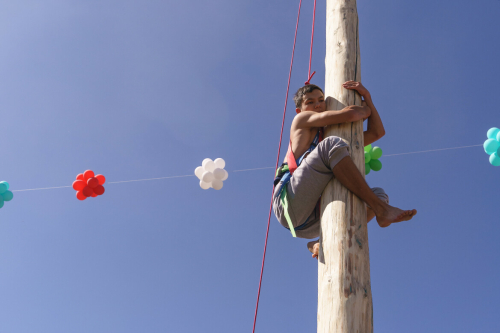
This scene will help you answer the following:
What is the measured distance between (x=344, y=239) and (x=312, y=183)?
0.39m

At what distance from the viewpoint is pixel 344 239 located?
2.07m

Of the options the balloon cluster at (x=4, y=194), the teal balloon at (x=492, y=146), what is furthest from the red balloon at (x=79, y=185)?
the teal balloon at (x=492, y=146)

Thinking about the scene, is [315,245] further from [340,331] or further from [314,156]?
[340,331]

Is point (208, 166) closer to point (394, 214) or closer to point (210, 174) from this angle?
point (210, 174)

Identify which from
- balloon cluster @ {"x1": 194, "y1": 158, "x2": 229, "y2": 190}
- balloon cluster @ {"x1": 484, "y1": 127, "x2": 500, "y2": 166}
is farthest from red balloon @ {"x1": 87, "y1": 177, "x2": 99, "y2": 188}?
balloon cluster @ {"x1": 484, "y1": 127, "x2": 500, "y2": 166}

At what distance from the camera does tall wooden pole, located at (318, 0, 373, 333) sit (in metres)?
1.91

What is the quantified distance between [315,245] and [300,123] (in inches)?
27.7

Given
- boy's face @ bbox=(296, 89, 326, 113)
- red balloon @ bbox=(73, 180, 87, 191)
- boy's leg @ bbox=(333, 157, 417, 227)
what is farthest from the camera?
red balloon @ bbox=(73, 180, 87, 191)

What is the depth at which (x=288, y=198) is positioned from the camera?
2498 millimetres

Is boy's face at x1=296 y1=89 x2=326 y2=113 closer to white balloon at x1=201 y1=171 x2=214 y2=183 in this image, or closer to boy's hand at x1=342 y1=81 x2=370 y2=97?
boy's hand at x1=342 y1=81 x2=370 y2=97

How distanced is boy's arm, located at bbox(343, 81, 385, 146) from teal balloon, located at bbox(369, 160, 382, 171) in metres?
1.51

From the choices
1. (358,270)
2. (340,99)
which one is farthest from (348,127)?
(358,270)

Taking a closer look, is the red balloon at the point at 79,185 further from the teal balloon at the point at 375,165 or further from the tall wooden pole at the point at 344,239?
the tall wooden pole at the point at 344,239

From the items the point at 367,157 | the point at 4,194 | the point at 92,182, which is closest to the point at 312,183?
Result: the point at 367,157
